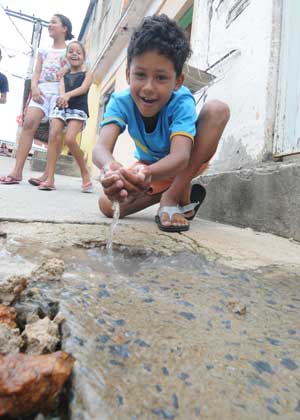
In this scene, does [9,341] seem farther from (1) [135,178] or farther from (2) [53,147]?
(2) [53,147]

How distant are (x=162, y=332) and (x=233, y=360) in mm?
139

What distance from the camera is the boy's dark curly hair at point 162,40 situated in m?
1.50

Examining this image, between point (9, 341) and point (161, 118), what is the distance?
4.51 feet

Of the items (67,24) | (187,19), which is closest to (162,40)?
(67,24)

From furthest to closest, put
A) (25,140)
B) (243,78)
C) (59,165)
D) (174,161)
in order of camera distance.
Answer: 1. (59,165)
2. (25,140)
3. (243,78)
4. (174,161)

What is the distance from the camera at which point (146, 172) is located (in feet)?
4.12

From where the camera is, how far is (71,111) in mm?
3125

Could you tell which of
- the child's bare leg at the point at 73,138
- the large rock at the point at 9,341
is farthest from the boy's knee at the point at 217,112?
the child's bare leg at the point at 73,138

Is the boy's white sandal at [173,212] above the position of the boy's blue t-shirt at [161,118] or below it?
below

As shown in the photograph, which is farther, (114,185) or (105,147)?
(105,147)

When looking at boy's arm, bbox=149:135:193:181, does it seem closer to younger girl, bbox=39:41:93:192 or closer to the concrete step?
younger girl, bbox=39:41:93:192

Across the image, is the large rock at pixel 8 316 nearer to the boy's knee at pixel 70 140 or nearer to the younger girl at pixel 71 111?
the younger girl at pixel 71 111

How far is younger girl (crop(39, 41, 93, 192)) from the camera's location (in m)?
2.99

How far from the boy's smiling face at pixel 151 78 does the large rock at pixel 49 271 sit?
937 millimetres
